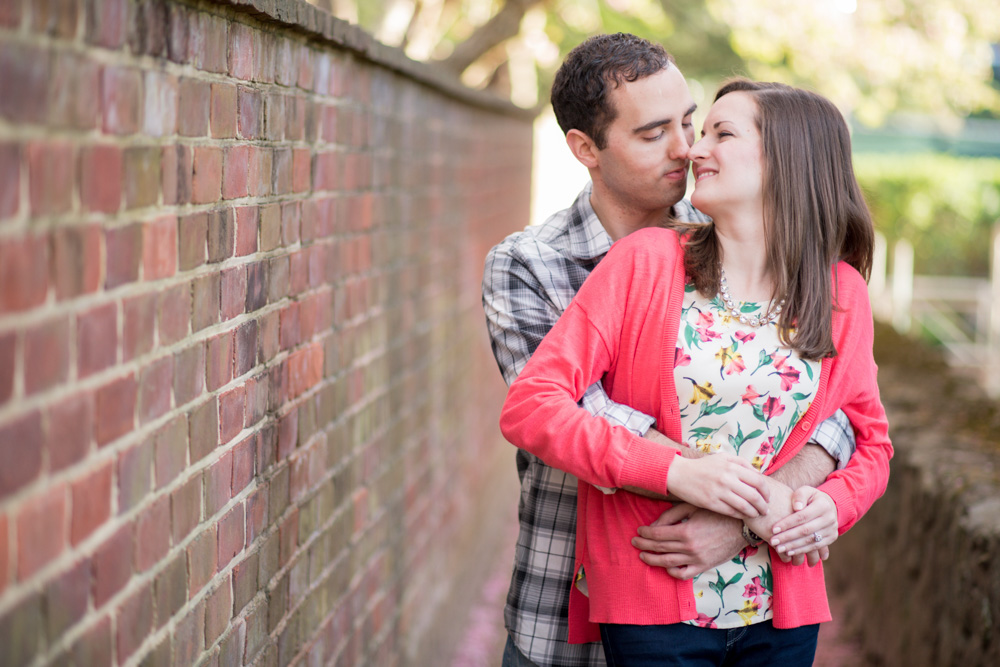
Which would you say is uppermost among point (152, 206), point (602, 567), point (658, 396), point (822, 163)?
point (822, 163)

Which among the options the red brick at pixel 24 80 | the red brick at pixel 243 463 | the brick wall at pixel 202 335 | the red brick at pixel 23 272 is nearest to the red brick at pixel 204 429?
the brick wall at pixel 202 335

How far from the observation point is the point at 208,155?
1715 millimetres

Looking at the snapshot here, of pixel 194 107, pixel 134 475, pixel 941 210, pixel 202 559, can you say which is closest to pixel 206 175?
pixel 194 107

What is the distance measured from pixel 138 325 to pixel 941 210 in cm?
1581

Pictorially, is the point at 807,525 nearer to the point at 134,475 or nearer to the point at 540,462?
the point at 540,462

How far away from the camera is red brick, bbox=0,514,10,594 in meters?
1.09

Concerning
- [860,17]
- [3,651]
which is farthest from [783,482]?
[860,17]

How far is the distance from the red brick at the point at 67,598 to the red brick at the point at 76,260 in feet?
1.17

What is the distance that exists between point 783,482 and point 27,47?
161 centimetres

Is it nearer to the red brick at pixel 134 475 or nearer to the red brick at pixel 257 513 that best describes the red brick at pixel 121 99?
the red brick at pixel 134 475

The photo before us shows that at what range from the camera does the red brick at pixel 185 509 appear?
5.27 feet

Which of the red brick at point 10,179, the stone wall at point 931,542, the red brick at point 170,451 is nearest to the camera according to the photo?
the red brick at point 10,179

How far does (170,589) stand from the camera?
160cm

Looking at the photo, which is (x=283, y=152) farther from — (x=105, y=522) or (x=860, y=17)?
(x=860, y=17)
